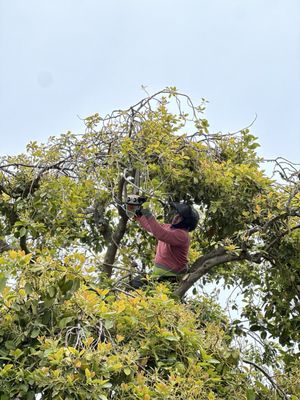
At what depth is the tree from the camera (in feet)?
13.9

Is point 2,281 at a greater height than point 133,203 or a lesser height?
lesser

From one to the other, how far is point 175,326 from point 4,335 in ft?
2.38

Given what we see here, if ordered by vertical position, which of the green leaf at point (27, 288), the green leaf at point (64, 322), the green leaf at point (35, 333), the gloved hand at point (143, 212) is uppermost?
the gloved hand at point (143, 212)

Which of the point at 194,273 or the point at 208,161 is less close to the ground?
the point at 208,161

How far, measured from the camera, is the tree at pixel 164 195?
423 centimetres

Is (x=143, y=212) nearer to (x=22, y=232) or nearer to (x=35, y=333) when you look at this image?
(x=22, y=232)

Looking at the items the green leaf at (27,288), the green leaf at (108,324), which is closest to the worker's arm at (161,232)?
the green leaf at (108,324)

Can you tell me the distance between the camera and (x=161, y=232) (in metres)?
4.22

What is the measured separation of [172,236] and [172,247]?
0.57 feet

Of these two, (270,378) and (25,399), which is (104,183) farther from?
(25,399)

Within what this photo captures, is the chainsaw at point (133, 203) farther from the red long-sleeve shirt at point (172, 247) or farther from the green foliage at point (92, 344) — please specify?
the green foliage at point (92, 344)

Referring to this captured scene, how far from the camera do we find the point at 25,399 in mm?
2475

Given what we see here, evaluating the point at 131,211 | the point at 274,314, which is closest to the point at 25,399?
the point at 131,211

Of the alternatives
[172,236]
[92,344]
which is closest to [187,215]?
[172,236]
